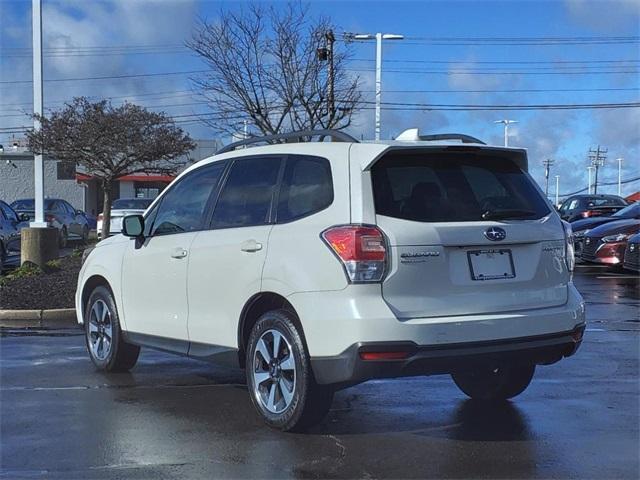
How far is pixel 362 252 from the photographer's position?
470cm

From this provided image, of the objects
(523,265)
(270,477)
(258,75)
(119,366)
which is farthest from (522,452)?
(258,75)

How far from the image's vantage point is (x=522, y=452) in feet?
16.0

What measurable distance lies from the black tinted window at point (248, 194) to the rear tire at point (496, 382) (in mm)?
1982

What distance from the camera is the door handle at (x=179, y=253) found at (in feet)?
19.9

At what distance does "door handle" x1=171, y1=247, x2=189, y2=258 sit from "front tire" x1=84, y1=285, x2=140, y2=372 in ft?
3.95

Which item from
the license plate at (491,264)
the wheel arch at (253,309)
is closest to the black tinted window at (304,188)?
the wheel arch at (253,309)

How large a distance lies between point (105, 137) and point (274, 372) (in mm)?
13275

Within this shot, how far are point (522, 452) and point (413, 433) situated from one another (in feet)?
2.48

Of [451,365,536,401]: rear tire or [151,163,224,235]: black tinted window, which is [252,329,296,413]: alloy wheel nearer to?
[151,163,224,235]: black tinted window

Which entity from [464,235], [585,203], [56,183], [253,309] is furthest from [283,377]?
[56,183]

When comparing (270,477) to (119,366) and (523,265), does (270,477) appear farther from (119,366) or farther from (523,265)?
(119,366)

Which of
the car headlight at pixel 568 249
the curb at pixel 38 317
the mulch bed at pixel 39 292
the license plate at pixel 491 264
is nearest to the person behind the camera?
the license plate at pixel 491 264

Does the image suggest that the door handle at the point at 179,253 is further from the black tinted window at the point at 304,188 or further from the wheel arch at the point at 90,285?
the wheel arch at the point at 90,285

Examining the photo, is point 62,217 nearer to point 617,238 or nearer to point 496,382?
point 617,238
